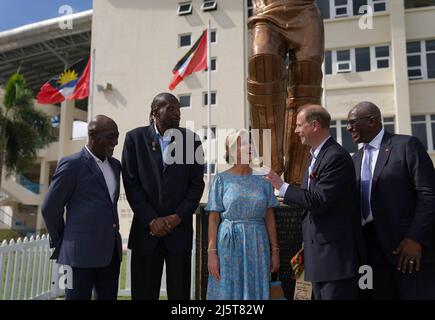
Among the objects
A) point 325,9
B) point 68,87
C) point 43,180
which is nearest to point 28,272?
point 68,87

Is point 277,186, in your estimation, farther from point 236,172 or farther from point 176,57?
point 176,57

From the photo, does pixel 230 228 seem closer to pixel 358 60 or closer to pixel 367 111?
pixel 367 111

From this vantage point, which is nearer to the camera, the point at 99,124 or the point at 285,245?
the point at 99,124

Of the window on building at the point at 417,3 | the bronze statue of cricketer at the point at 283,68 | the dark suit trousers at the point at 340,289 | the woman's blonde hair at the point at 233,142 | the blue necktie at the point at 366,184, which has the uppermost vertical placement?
the window on building at the point at 417,3

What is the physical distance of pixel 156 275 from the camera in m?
3.09

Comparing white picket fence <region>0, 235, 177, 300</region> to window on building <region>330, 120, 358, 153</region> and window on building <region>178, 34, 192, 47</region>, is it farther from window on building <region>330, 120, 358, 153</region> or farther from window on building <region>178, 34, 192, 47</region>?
window on building <region>178, 34, 192, 47</region>

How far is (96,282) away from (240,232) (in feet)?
3.71

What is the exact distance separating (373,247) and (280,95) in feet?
6.11

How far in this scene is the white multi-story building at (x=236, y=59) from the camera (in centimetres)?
1623

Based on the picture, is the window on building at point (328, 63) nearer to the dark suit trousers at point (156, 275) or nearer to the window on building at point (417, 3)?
the window on building at point (417, 3)

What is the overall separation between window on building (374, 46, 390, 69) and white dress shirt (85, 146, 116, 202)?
1580 cm

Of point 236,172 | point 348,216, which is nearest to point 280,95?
point 236,172

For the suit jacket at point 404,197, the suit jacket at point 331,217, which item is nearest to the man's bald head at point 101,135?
the suit jacket at point 331,217

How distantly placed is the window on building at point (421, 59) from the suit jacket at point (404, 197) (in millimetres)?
15753
